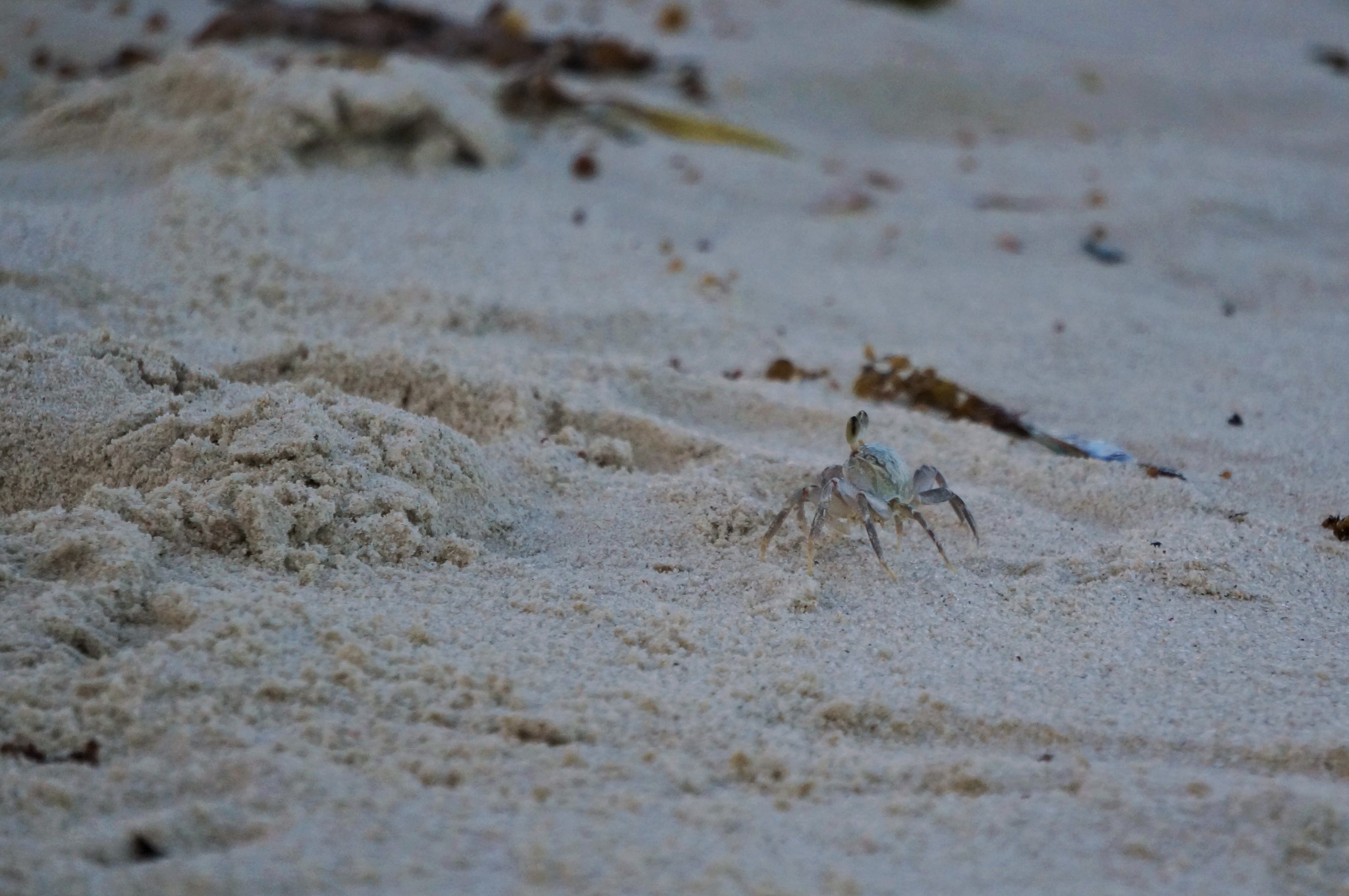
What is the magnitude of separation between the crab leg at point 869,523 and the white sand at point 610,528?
67mm

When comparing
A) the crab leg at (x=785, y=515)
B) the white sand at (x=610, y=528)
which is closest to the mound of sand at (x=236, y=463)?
the white sand at (x=610, y=528)

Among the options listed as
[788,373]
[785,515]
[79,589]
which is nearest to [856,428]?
[785,515]

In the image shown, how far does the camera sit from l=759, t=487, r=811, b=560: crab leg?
264cm

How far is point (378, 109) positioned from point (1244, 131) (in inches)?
183

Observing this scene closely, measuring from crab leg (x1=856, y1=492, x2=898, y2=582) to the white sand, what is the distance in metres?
0.07

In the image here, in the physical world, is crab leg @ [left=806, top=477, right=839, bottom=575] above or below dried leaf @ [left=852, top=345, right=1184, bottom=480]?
below

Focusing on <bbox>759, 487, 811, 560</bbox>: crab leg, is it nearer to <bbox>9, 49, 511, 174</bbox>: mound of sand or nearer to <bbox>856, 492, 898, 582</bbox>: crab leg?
<bbox>856, 492, 898, 582</bbox>: crab leg

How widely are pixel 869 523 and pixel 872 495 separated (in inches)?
6.0

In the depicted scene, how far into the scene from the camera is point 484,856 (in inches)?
65.1

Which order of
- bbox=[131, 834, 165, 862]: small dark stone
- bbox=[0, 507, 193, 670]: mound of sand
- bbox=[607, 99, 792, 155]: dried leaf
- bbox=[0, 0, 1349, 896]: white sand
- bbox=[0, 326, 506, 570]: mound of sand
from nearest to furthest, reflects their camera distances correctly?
bbox=[131, 834, 165, 862]: small dark stone < bbox=[0, 0, 1349, 896]: white sand < bbox=[0, 507, 193, 670]: mound of sand < bbox=[0, 326, 506, 570]: mound of sand < bbox=[607, 99, 792, 155]: dried leaf

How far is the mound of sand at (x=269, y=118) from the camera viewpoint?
4.72 metres

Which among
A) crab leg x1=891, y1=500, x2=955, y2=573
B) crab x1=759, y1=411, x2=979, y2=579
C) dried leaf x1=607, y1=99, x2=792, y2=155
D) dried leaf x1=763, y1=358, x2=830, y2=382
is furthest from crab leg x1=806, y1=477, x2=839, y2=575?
dried leaf x1=607, y1=99, x2=792, y2=155

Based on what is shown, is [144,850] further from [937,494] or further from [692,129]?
[692,129]

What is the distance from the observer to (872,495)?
2746mm
